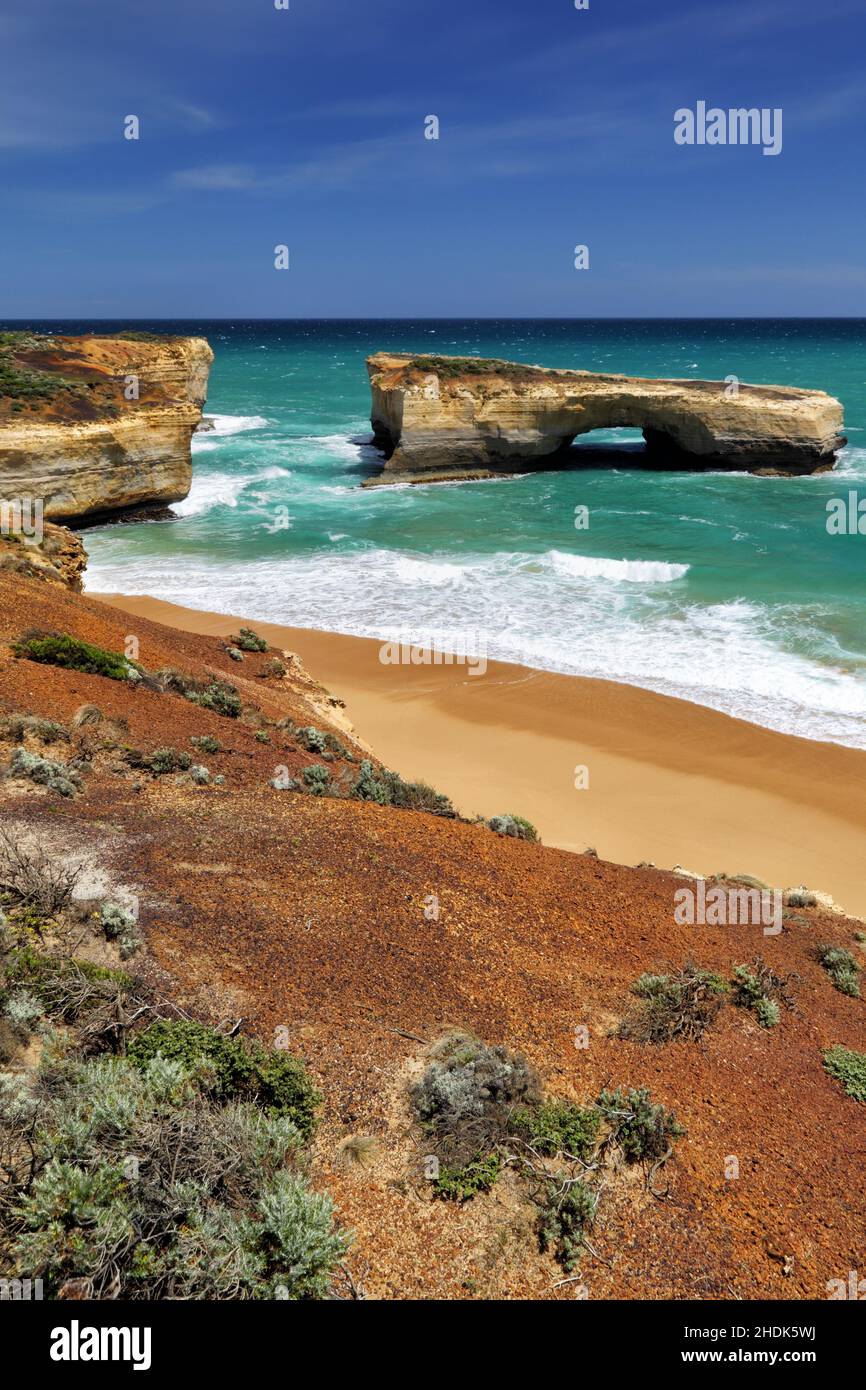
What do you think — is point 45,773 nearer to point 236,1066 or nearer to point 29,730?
point 29,730

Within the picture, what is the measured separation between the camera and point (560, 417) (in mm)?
43781

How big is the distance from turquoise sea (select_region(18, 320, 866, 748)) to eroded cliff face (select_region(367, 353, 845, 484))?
1.62 metres

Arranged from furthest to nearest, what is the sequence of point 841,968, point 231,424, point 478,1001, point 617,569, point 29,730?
point 231,424
point 617,569
point 29,730
point 841,968
point 478,1001

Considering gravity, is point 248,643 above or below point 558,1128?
above

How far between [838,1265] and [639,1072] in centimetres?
167

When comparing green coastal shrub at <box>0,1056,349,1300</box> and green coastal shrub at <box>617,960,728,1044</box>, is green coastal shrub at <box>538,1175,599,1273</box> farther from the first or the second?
green coastal shrub at <box>617,960,728,1044</box>

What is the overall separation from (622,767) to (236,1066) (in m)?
12.0

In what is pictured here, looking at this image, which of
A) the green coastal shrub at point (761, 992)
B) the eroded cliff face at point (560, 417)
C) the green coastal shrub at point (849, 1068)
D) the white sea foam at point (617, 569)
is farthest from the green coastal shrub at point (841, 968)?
the eroded cliff face at point (560, 417)

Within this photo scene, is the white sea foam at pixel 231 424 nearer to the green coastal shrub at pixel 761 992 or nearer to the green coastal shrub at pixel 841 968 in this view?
the green coastal shrub at pixel 841 968

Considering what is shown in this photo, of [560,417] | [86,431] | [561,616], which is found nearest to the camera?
[561,616]

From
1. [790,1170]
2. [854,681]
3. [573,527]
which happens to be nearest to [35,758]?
[790,1170]

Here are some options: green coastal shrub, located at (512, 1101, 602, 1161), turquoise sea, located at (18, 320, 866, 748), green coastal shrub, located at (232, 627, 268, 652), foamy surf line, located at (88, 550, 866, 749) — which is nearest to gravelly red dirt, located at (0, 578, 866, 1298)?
green coastal shrub, located at (512, 1101, 602, 1161)

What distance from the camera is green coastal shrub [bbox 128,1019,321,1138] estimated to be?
5566mm

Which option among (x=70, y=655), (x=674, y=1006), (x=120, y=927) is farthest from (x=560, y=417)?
(x=120, y=927)
